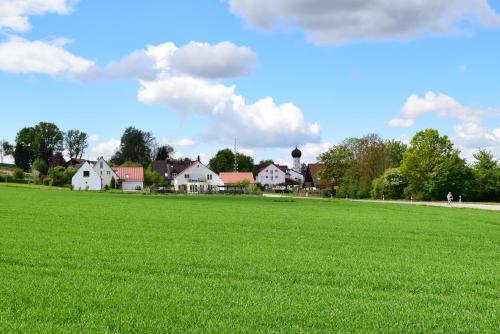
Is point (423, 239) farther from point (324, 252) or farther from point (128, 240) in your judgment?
point (128, 240)

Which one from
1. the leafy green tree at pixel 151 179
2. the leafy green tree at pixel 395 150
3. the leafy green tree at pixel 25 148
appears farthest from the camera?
the leafy green tree at pixel 25 148

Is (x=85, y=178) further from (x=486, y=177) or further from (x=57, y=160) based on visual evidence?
(x=486, y=177)

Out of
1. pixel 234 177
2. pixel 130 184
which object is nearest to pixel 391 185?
pixel 130 184

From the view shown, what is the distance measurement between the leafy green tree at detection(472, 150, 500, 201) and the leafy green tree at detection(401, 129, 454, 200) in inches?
165

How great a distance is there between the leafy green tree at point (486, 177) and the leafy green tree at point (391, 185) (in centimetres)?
1106

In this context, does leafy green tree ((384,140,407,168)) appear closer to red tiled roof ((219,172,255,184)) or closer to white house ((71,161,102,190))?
red tiled roof ((219,172,255,184))

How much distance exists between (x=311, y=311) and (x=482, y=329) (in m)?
2.85

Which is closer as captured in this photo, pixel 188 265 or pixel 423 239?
pixel 188 265

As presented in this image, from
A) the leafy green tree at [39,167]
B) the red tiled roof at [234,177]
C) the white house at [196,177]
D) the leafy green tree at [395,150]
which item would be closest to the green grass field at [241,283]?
the leafy green tree at [395,150]

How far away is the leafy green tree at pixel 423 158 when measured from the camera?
3228 inches

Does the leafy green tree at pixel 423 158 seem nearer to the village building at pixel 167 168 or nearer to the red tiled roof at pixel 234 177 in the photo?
the red tiled roof at pixel 234 177

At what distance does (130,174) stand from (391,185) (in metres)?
73.4

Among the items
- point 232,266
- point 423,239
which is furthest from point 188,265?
point 423,239

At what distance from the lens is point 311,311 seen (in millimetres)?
10148
